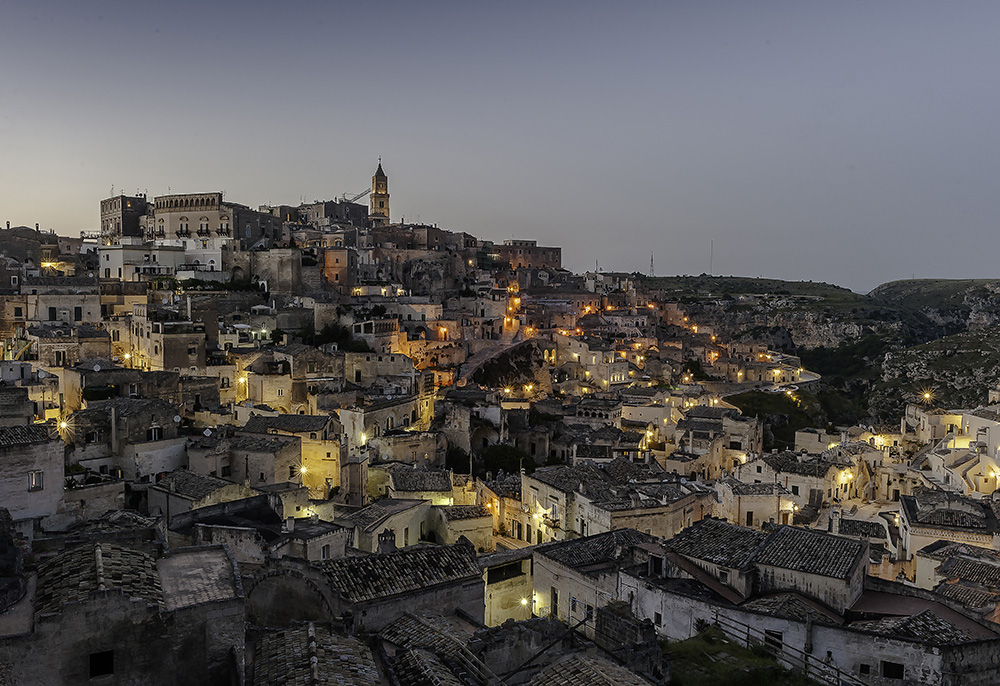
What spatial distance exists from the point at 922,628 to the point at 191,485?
21445mm

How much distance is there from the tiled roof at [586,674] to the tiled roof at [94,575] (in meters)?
5.88

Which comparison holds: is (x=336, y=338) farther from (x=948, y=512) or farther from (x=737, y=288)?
(x=737, y=288)

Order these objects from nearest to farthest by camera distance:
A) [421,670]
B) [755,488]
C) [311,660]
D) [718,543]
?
[311,660] → [421,670] → [718,543] → [755,488]

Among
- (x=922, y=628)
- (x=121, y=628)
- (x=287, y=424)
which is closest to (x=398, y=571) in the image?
(x=121, y=628)

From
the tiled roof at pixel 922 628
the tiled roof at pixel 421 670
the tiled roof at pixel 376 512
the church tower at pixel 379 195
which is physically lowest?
the tiled roof at pixel 376 512

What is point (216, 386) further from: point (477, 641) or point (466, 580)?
point (477, 641)

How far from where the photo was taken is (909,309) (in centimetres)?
13200

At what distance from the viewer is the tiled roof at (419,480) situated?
96.4ft

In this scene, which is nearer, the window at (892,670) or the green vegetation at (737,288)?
the window at (892,670)

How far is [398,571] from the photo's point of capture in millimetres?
15461

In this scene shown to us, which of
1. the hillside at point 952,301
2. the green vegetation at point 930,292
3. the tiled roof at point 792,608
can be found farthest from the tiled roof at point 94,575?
the green vegetation at point 930,292

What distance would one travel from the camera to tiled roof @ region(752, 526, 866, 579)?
16250 millimetres

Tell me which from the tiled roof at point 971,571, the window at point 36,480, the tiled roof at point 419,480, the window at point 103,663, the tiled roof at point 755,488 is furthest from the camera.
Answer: the tiled roof at point 755,488

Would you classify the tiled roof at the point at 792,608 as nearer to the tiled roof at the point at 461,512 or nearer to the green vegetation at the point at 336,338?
the tiled roof at the point at 461,512
